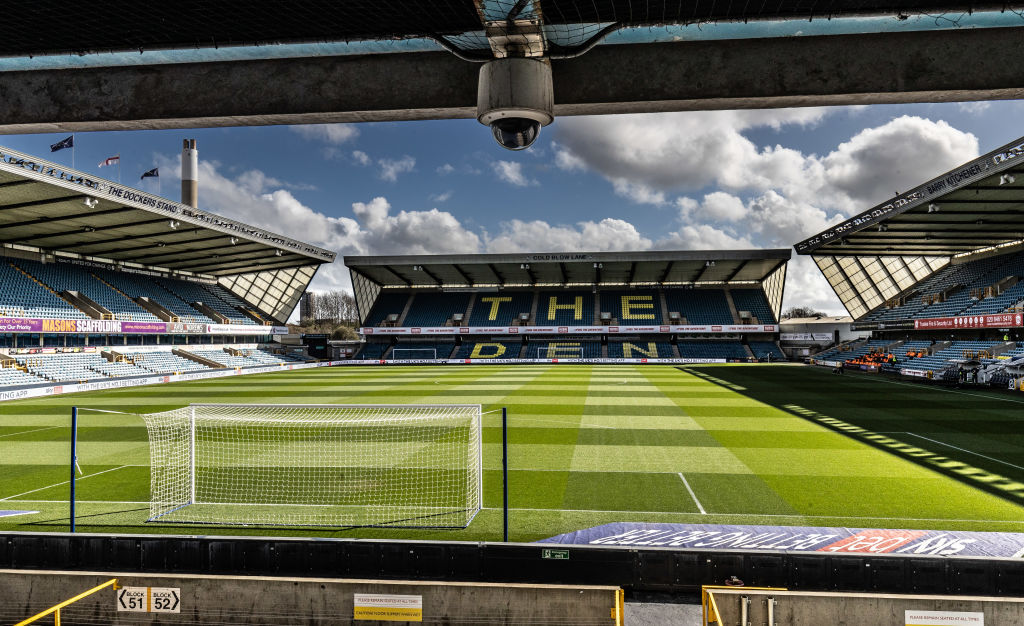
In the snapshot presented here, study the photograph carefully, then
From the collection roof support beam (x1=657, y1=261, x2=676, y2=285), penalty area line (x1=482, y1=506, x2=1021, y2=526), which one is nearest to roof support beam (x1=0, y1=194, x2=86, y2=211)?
penalty area line (x1=482, y1=506, x2=1021, y2=526)

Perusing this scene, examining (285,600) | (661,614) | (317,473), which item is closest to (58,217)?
(317,473)

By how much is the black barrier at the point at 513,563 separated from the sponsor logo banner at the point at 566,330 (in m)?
46.3

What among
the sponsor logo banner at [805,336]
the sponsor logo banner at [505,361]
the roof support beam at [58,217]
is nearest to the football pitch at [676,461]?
the roof support beam at [58,217]

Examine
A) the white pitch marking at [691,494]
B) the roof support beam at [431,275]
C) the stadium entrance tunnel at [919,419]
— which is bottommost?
the white pitch marking at [691,494]

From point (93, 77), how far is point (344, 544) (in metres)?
5.39

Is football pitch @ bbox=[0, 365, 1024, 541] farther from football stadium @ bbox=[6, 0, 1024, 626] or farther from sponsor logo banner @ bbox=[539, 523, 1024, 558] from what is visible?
sponsor logo banner @ bbox=[539, 523, 1024, 558]

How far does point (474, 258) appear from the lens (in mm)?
50406

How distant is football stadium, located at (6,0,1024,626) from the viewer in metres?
3.29

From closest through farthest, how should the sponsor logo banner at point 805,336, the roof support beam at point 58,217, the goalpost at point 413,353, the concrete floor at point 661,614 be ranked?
1. the concrete floor at point 661,614
2. the roof support beam at point 58,217
3. the sponsor logo banner at point 805,336
4. the goalpost at point 413,353

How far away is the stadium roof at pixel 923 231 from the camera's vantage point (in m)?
23.6

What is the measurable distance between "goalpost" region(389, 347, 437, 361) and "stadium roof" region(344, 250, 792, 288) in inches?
310

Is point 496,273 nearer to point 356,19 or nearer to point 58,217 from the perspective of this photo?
point 58,217

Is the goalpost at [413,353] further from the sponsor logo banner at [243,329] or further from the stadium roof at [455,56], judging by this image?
the stadium roof at [455,56]

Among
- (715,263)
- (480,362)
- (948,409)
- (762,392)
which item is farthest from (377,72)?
(715,263)
